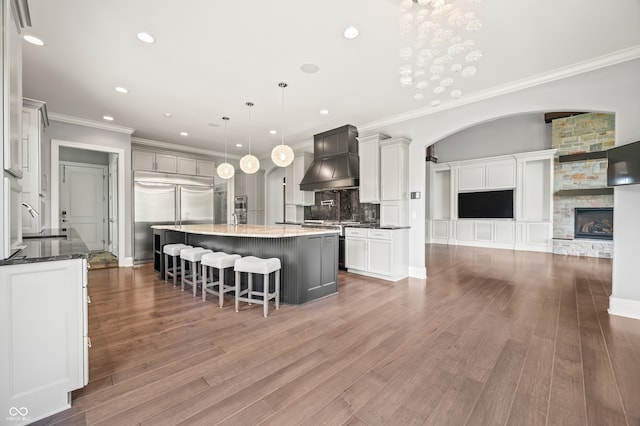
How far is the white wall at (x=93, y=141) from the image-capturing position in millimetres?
4699

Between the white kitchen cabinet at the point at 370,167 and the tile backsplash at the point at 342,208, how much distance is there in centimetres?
58

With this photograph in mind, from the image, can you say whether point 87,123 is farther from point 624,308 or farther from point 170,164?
point 624,308

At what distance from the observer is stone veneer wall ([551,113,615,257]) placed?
6.37m

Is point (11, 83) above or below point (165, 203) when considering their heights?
above

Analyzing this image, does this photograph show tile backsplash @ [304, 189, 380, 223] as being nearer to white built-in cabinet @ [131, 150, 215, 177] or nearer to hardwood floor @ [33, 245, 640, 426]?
hardwood floor @ [33, 245, 640, 426]

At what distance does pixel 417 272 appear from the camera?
4.61 meters

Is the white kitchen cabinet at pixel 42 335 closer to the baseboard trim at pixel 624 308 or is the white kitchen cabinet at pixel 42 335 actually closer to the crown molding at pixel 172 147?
the baseboard trim at pixel 624 308

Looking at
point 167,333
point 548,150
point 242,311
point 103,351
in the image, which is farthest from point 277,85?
point 548,150

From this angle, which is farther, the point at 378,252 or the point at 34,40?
the point at 378,252

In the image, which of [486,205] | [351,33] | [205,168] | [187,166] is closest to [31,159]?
[187,166]

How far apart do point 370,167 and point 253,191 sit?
14.0 feet

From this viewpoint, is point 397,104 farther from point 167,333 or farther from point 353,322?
point 167,333

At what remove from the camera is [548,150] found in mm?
6977

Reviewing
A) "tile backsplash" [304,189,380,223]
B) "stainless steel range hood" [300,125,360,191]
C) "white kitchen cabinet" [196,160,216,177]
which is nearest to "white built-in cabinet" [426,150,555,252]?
"tile backsplash" [304,189,380,223]
